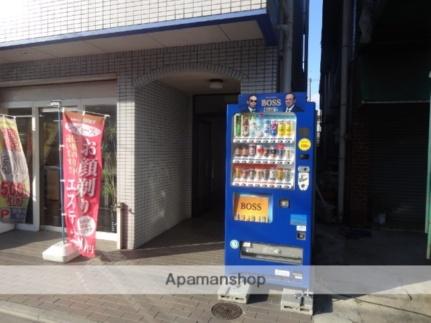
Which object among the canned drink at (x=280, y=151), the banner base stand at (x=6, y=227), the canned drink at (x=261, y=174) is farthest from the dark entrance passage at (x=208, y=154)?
the canned drink at (x=280, y=151)

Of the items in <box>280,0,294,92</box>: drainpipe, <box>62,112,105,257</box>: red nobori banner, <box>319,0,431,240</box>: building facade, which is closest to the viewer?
<box>62,112,105,257</box>: red nobori banner

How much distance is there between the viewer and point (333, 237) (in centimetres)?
668

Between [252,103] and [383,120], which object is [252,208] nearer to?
[252,103]

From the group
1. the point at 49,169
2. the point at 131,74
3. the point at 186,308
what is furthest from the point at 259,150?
the point at 49,169

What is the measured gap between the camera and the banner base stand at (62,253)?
527cm

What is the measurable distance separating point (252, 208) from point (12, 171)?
14.5 feet

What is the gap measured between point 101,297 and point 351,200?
555 cm

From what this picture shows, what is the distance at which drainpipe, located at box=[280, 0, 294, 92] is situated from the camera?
5.44 meters

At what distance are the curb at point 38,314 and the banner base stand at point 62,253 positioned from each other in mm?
1225

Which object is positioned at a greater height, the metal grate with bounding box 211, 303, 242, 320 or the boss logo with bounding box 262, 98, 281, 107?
the boss logo with bounding box 262, 98, 281, 107

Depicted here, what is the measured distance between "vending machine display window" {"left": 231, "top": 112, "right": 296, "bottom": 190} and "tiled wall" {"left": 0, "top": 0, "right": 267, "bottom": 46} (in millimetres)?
1430

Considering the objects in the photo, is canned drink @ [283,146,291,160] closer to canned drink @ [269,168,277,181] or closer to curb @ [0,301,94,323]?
canned drink @ [269,168,277,181]

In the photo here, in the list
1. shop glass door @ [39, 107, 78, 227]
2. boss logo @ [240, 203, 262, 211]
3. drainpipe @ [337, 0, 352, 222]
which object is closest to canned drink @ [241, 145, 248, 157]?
boss logo @ [240, 203, 262, 211]

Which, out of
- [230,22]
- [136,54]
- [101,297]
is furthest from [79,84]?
[101,297]
